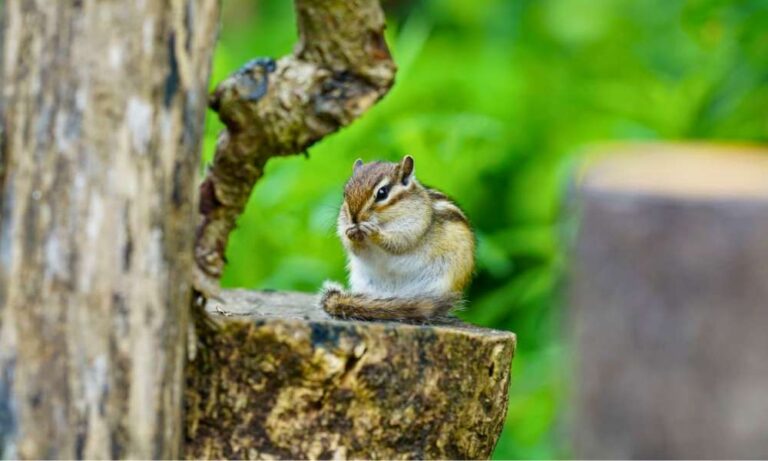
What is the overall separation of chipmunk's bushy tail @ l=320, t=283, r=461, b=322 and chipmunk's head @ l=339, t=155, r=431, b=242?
46 centimetres

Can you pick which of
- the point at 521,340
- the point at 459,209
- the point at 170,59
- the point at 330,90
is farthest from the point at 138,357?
the point at 521,340

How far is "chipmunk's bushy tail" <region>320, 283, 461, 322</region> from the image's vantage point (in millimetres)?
2844

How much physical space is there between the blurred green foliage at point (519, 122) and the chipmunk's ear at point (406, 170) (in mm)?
1159

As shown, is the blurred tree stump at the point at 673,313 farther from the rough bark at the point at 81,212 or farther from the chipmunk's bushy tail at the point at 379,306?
the rough bark at the point at 81,212

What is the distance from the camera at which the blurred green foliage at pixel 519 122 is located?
18.2 ft

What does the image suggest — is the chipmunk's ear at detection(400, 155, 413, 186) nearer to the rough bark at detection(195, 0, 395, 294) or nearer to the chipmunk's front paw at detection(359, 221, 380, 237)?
the chipmunk's front paw at detection(359, 221, 380, 237)

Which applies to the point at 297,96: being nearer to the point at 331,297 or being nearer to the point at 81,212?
the point at 331,297

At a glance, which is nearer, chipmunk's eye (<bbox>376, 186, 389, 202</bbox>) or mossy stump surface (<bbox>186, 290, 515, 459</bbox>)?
mossy stump surface (<bbox>186, 290, 515, 459</bbox>)

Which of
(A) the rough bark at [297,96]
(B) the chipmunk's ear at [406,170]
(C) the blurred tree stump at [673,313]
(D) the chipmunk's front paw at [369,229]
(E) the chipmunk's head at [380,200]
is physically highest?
(A) the rough bark at [297,96]

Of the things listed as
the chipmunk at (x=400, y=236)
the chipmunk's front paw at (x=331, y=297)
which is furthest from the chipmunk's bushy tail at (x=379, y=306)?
the chipmunk at (x=400, y=236)

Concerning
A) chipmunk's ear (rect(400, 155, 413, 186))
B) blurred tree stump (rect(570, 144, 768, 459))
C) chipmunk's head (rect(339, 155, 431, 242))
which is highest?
chipmunk's ear (rect(400, 155, 413, 186))

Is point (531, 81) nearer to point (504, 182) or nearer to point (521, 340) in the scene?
point (504, 182)

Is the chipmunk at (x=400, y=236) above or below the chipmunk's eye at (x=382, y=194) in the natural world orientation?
below

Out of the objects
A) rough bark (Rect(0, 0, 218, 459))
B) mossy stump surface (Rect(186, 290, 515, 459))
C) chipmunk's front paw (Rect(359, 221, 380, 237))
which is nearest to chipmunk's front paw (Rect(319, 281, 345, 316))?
mossy stump surface (Rect(186, 290, 515, 459))
